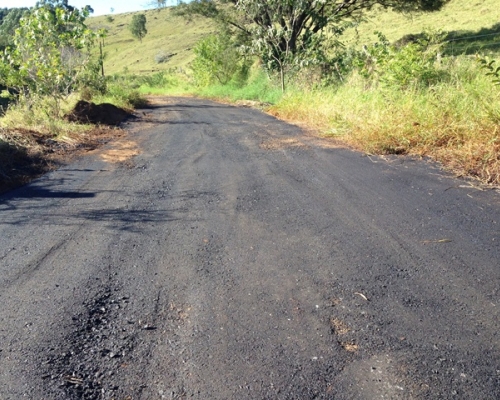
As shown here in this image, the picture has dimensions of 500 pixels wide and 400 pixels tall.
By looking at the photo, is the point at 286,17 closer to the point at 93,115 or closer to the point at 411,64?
the point at 93,115

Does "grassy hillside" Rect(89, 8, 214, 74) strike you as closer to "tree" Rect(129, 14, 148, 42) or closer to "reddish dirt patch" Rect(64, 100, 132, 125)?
"tree" Rect(129, 14, 148, 42)

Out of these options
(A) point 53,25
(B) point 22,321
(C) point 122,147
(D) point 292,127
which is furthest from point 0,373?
(A) point 53,25

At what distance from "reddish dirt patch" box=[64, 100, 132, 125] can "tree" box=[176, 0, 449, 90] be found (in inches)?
285

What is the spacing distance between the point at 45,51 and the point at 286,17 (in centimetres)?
1096

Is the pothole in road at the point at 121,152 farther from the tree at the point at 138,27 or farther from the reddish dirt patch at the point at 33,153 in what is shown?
the tree at the point at 138,27

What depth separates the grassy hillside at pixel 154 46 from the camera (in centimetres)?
7350

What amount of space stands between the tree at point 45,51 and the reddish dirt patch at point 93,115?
0.50 m

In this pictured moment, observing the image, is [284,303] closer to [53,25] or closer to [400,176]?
[400,176]

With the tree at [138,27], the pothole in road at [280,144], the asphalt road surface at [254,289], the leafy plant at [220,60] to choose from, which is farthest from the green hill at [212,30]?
the asphalt road surface at [254,289]

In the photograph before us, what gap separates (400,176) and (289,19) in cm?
1601

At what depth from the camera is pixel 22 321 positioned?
3.00 metres

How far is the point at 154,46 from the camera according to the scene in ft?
284

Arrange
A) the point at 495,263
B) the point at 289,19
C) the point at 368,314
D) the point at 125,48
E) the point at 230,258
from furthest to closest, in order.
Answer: the point at 125,48 → the point at 289,19 → the point at 230,258 → the point at 495,263 → the point at 368,314

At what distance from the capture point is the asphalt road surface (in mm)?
2438
